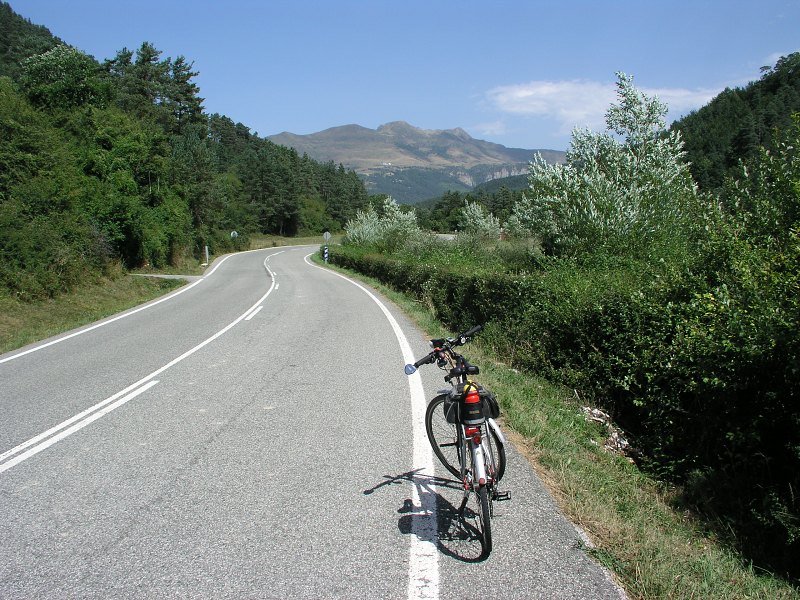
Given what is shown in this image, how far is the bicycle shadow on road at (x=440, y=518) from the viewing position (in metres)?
3.54

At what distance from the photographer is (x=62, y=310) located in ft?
57.9

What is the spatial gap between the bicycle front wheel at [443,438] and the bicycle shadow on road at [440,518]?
20 centimetres

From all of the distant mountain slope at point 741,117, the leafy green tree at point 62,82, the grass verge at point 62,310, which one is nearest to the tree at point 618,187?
the grass verge at point 62,310

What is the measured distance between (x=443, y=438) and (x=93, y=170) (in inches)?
1288

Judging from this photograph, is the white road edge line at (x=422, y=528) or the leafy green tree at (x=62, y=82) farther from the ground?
the leafy green tree at (x=62, y=82)

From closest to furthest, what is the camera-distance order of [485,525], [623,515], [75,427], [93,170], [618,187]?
[485,525] < [623,515] < [75,427] < [618,187] < [93,170]

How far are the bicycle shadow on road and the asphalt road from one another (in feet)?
0.05

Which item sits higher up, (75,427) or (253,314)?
(75,427)

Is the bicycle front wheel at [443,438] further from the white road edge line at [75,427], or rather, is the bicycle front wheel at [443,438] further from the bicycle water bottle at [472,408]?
the white road edge line at [75,427]

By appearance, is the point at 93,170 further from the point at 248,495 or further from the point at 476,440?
the point at 476,440

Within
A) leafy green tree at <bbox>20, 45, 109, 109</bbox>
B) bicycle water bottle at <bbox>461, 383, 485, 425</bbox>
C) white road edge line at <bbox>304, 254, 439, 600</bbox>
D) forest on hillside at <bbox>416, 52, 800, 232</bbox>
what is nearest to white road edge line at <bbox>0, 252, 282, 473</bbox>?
white road edge line at <bbox>304, 254, 439, 600</bbox>

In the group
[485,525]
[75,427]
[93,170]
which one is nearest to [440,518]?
[485,525]

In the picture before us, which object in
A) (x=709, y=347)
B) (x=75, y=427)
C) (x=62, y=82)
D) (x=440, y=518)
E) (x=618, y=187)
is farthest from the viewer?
(x=62, y=82)

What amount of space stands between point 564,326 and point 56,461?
6.28 m
